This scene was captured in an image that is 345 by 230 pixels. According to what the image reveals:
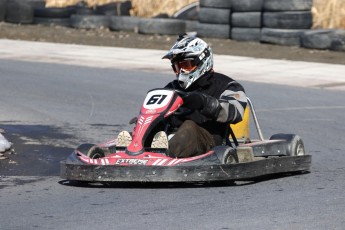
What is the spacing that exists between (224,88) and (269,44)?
13702mm

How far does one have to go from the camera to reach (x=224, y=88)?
29.2 feet

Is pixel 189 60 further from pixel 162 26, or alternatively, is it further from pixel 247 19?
pixel 162 26

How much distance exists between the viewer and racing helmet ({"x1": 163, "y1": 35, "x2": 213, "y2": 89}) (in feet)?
29.0

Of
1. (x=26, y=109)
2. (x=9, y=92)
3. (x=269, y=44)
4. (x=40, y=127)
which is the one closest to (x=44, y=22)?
(x=269, y=44)

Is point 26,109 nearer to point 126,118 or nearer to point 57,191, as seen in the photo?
point 126,118

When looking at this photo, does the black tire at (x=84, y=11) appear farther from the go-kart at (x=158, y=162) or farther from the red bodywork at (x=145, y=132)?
the red bodywork at (x=145, y=132)

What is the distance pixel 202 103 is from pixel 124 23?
17821 millimetres

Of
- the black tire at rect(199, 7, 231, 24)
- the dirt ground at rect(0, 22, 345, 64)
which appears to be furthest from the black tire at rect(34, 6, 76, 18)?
the black tire at rect(199, 7, 231, 24)

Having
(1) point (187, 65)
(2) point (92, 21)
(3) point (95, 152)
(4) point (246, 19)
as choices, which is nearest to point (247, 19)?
(4) point (246, 19)

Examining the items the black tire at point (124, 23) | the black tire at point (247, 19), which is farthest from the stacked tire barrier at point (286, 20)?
the black tire at point (124, 23)

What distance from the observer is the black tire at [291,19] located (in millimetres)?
21578

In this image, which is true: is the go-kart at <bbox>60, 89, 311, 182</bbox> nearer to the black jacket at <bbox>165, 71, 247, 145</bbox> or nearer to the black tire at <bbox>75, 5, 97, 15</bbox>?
the black jacket at <bbox>165, 71, 247, 145</bbox>

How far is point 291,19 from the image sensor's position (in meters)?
21.6

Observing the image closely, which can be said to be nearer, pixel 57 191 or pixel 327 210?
pixel 327 210
